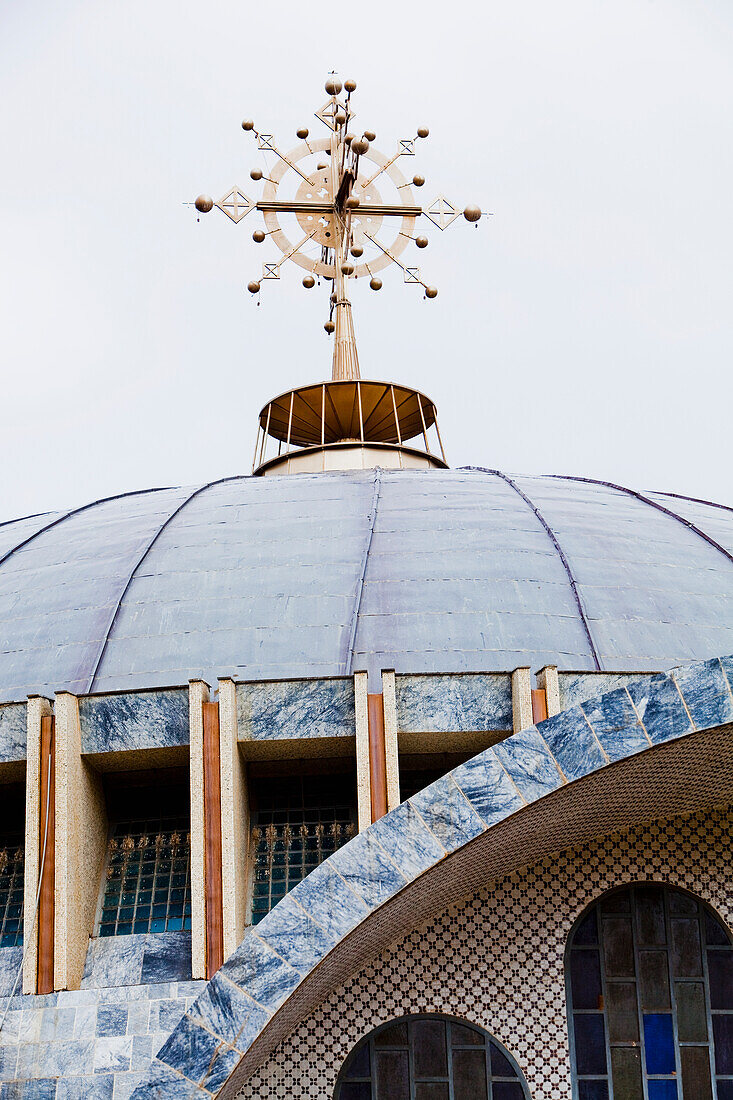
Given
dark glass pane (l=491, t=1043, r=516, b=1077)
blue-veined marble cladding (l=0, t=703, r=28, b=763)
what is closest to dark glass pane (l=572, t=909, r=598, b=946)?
dark glass pane (l=491, t=1043, r=516, b=1077)

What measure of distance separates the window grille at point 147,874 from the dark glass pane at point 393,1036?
2053 millimetres

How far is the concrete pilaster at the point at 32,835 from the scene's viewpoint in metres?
12.2

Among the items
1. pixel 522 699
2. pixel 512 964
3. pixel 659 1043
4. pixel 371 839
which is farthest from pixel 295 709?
pixel 659 1043

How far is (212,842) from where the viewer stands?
12.4 m

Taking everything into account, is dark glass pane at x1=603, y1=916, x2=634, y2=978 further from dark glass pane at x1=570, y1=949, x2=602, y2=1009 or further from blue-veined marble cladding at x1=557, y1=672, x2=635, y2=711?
blue-veined marble cladding at x1=557, y1=672, x2=635, y2=711

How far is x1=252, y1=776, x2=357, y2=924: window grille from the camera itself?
12.8m

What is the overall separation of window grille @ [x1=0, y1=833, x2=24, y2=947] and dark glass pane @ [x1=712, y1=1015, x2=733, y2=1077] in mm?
5896

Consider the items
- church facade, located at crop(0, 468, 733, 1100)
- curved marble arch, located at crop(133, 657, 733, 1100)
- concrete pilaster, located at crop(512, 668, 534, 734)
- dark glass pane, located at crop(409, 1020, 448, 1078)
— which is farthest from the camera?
concrete pilaster, located at crop(512, 668, 534, 734)

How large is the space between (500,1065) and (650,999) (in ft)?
4.31

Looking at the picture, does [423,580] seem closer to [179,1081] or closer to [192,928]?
[192,928]

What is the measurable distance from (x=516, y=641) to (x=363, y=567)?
6.86 feet

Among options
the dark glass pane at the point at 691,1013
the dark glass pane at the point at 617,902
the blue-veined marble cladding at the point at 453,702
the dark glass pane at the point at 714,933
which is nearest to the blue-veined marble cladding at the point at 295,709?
the blue-veined marble cladding at the point at 453,702

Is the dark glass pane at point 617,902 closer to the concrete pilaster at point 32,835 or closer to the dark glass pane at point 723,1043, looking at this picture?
the dark glass pane at point 723,1043

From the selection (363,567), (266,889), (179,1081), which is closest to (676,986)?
(266,889)
